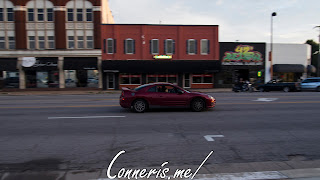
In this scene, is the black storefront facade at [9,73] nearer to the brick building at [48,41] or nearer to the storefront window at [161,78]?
the brick building at [48,41]

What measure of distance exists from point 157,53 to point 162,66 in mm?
2014

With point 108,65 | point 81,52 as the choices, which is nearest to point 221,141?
point 108,65

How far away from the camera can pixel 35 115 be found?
382 inches

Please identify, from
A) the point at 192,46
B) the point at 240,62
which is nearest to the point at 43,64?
the point at 192,46

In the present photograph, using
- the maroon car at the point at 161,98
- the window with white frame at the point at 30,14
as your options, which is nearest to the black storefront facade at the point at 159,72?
the window with white frame at the point at 30,14

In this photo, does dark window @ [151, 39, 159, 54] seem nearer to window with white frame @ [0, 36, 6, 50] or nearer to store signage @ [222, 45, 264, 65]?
store signage @ [222, 45, 264, 65]

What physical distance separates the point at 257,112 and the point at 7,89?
28.9 m

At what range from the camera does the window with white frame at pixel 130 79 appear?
93.2ft

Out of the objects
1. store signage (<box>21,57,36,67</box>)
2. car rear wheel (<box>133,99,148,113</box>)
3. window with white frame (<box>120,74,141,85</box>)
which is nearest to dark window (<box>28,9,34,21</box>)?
store signage (<box>21,57,36,67</box>)

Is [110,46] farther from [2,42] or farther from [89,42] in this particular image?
[2,42]

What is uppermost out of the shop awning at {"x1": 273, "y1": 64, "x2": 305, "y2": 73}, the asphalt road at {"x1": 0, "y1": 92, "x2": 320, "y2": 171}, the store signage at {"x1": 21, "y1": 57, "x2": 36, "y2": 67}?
the store signage at {"x1": 21, "y1": 57, "x2": 36, "y2": 67}

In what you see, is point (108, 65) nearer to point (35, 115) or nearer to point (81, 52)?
point (81, 52)

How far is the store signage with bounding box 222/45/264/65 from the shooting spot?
29500 millimetres

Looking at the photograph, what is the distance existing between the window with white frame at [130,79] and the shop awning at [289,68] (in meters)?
18.6
